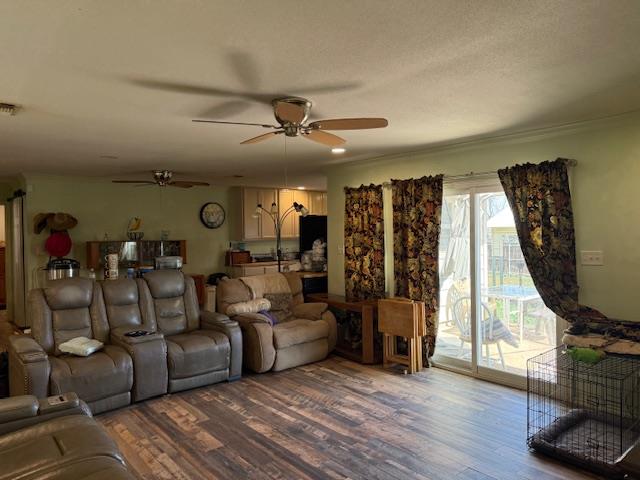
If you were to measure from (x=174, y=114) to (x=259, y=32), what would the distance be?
149cm

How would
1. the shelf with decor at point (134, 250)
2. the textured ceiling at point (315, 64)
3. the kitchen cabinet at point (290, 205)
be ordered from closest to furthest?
the textured ceiling at point (315, 64) → the shelf with decor at point (134, 250) → the kitchen cabinet at point (290, 205)

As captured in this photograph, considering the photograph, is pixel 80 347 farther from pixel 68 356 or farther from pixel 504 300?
pixel 504 300

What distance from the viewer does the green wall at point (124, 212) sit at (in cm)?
634

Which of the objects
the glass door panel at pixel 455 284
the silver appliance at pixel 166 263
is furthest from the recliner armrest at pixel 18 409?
the silver appliance at pixel 166 263

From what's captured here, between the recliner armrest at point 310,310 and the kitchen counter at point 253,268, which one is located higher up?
the kitchen counter at point 253,268

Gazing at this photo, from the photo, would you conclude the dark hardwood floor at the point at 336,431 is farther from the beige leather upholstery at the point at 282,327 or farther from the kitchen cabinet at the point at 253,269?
the kitchen cabinet at the point at 253,269

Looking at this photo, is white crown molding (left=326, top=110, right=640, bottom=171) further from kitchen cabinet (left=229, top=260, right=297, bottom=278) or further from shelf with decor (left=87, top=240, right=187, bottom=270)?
shelf with decor (left=87, top=240, right=187, bottom=270)

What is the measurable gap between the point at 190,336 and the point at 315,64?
311 cm

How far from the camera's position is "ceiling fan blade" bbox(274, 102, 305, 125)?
2.64 m

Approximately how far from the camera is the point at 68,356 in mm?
3715

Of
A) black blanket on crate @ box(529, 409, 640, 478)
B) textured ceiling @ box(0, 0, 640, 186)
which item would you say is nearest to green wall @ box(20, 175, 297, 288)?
textured ceiling @ box(0, 0, 640, 186)

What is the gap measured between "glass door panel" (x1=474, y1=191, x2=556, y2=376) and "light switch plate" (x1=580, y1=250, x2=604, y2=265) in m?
0.53

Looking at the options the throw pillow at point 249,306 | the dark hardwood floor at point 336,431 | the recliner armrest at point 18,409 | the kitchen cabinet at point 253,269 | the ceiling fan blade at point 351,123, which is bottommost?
the dark hardwood floor at point 336,431

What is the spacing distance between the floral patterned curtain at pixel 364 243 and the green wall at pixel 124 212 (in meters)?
3.41
